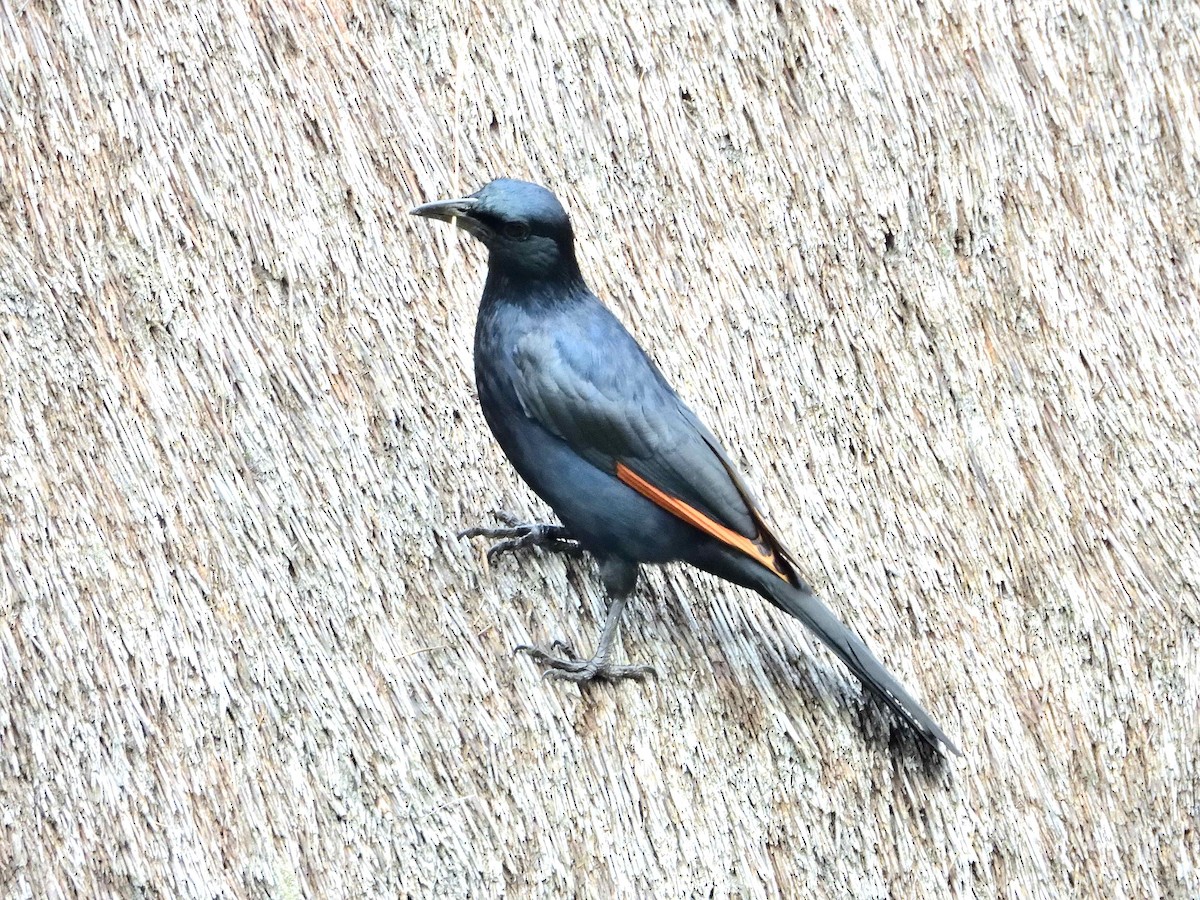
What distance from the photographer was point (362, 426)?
299cm

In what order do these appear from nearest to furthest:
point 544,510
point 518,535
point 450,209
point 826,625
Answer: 1. point 450,209
2. point 826,625
3. point 518,535
4. point 544,510

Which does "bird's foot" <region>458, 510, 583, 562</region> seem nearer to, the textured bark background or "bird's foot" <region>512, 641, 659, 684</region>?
the textured bark background

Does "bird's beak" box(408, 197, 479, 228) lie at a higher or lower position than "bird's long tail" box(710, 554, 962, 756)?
higher

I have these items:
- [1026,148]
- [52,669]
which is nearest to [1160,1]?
[1026,148]

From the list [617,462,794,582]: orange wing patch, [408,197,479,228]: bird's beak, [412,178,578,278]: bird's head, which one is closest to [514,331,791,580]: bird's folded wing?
[617,462,794,582]: orange wing patch

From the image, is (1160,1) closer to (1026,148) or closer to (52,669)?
(1026,148)

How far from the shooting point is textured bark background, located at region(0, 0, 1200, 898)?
2.63 meters

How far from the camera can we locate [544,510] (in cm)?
307

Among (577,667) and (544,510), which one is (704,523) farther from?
(544,510)

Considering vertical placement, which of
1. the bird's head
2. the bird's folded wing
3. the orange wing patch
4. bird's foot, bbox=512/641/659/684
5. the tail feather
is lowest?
bird's foot, bbox=512/641/659/684

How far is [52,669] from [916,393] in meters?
2.04

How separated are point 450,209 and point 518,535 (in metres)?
0.70

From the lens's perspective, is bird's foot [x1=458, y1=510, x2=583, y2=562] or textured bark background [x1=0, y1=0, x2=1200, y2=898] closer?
textured bark background [x1=0, y1=0, x2=1200, y2=898]

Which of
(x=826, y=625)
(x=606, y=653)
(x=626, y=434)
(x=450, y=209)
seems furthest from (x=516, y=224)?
(x=826, y=625)
